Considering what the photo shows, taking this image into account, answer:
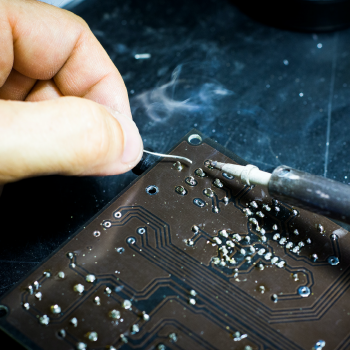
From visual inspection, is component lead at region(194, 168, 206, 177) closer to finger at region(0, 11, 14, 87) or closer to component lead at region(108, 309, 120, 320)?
component lead at region(108, 309, 120, 320)

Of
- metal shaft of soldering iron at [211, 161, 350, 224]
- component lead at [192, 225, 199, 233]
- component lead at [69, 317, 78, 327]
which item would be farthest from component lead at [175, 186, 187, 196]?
component lead at [69, 317, 78, 327]

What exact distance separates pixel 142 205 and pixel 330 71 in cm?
128

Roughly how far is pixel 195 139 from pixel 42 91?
67cm

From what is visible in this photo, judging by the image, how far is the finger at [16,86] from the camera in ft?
5.15

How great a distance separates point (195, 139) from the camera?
1450 mm

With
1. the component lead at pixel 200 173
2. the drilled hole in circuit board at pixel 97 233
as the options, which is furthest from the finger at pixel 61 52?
the drilled hole in circuit board at pixel 97 233

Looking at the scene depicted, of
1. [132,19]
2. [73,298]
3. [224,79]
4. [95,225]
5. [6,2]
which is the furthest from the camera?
[132,19]

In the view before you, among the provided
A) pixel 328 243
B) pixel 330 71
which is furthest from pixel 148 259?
pixel 330 71

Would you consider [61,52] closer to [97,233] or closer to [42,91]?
[42,91]

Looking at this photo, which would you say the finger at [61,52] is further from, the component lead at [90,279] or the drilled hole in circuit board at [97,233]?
the component lead at [90,279]

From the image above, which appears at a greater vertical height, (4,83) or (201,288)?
(4,83)

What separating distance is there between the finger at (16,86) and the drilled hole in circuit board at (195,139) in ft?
2.28

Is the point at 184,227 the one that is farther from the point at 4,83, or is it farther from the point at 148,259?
the point at 4,83

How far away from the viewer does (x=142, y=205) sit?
1.25 metres
